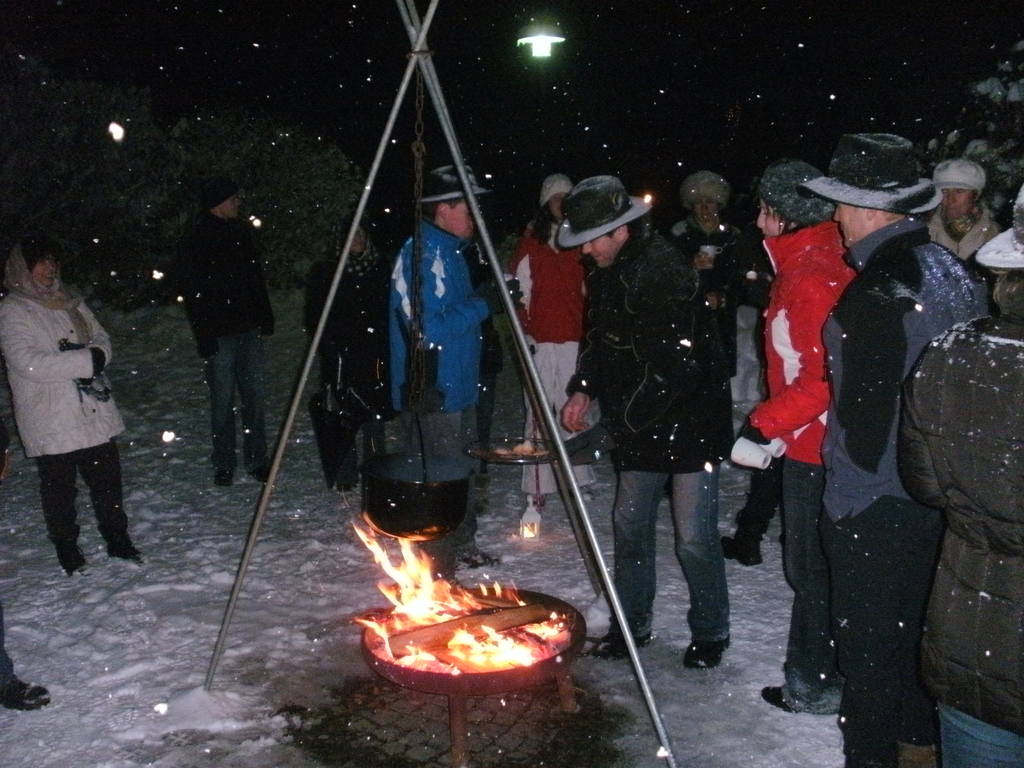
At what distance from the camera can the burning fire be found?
3627mm

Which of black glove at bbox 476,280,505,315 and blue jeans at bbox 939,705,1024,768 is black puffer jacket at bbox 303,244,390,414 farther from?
blue jeans at bbox 939,705,1024,768

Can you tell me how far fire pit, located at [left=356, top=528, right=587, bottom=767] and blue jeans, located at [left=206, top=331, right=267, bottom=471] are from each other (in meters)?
3.16


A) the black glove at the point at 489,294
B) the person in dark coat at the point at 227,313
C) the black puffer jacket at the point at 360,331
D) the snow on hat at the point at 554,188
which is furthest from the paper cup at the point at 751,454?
the person in dark coat at the point at 227,313

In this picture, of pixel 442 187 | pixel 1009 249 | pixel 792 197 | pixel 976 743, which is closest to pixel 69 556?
pixel 442 187

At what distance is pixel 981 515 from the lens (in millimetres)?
2143

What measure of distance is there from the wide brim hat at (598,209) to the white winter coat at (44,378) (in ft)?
9.42

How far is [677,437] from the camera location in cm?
403

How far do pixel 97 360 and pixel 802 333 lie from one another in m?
3.79

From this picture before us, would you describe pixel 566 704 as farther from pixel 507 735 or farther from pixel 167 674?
pixel 167 674

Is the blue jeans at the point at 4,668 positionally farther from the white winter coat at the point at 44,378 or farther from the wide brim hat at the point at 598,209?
the wide brim hat at the point at 598,209

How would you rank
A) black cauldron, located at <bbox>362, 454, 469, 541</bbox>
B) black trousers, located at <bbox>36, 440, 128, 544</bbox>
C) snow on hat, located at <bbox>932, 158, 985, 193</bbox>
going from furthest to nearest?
snow on hat, located at <bbox>932, 158, 985, 193</bbox> → black trousers, located at <bbox>36, 440, 128, 544</bbox> → black cauldron, located at <bbox>362, 454, 469, 541</bbox>

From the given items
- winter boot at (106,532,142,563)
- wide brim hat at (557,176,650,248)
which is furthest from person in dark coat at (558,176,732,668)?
winter boot at (106,532,142,563)

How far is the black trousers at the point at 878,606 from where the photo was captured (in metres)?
2.99

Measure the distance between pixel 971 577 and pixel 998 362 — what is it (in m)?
0.51
